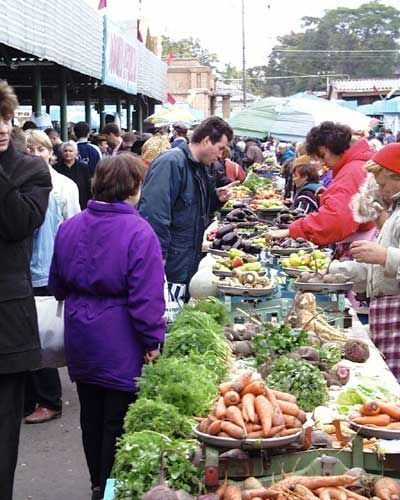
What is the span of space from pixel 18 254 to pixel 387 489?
185cm

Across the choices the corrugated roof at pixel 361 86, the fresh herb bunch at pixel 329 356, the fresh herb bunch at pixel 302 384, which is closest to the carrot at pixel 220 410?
the fresh herb bunch at pixel 302 384

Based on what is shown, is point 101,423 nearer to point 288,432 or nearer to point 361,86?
point 288,432

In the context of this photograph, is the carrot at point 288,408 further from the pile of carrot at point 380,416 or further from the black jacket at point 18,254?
the black jacket at point 18,254

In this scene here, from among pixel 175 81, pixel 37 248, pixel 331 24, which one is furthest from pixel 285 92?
pixel 37 248

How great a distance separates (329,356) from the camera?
4.54m

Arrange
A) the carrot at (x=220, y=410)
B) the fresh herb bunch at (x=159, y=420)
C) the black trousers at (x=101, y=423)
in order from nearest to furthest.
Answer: the carrot at (x=220, y=410), the fresh herb bunch at (x=159, y=420), the black trousers at (x=101, y=423)

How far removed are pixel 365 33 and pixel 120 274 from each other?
97459 mm

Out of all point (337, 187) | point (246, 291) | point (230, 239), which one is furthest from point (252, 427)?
point (230, 239)

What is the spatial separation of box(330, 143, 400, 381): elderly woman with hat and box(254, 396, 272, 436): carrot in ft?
6.25

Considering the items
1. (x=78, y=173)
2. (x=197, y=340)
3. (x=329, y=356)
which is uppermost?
(x=78, y=173)

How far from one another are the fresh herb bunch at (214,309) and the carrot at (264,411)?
6.31 ft

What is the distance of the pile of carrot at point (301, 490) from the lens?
2805 millimetres

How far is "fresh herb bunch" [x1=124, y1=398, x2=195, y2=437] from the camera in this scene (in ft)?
10.9

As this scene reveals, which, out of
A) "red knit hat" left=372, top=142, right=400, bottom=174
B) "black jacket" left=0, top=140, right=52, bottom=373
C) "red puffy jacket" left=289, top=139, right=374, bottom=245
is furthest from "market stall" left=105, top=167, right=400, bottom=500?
"red puffy jacket" left=289, top=139, right=374, bottom=245
